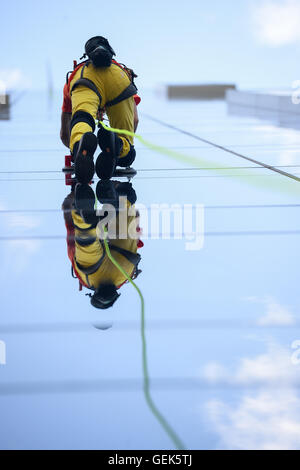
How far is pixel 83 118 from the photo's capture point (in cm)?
291

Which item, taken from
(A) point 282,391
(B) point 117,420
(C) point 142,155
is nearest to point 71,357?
(B) point 117,420

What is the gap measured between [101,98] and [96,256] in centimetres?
146

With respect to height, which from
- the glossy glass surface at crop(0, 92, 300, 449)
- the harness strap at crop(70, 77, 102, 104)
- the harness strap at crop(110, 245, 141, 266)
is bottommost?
the glossy glass surface at crop(0, 92, 300, 449)

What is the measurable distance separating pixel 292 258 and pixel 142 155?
2.53m

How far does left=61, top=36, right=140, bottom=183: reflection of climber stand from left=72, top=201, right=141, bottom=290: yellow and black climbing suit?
71 centimetres

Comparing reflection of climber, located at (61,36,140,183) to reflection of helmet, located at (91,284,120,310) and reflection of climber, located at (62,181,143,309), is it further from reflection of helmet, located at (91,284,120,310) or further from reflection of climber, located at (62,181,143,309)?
reflection of helmet, located at (91,284,120,310)

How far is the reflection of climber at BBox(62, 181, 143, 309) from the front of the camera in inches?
60.9

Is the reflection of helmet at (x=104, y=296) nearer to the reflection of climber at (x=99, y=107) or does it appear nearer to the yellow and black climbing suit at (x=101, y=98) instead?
the reflection of climber at (x=99, y=107)

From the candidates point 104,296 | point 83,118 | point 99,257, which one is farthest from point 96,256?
point 83,118

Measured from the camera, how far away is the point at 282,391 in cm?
105

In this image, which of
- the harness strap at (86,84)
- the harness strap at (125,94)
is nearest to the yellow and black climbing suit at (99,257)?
the harness strap at (86,84)

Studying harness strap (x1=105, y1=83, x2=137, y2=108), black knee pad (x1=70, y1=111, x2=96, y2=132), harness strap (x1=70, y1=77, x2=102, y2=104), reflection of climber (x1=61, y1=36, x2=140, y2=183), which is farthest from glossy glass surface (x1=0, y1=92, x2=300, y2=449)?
harness strap (x1=105, y1=83, x2=137, y2=108)

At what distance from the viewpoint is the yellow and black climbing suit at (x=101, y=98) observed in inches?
115
